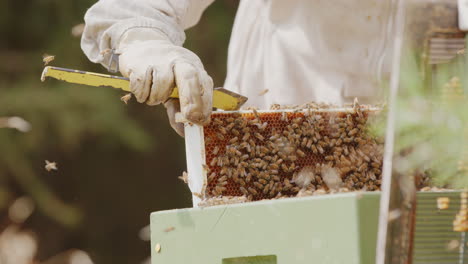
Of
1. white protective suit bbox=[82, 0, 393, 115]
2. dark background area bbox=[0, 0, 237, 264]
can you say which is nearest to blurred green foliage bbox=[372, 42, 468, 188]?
white protective suit bbox=[82, 0, 393, 115]

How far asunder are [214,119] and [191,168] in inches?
4.6

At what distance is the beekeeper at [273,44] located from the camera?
1.92 m

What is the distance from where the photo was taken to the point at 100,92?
4.91 m

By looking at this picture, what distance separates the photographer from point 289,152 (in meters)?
1.75

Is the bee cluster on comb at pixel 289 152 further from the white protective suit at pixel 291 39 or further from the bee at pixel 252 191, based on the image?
the white protective suit at pixel 291 39

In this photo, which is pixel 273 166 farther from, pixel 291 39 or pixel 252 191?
pixel 291 39

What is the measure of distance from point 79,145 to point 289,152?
3.71 m

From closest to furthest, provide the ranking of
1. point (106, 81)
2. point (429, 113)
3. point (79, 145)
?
1. point (429, 113)
2. point (106, 81)
3. point (79, 145)

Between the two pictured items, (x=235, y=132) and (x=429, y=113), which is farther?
(x=235, y=132)

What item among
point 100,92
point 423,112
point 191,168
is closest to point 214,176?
point 191,168

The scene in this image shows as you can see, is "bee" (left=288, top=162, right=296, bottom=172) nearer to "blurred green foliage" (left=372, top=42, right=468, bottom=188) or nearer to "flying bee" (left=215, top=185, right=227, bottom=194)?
"flying bee" (left=215, top=185, right=227, bottom=194)

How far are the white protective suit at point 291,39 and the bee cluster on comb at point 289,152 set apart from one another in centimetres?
35

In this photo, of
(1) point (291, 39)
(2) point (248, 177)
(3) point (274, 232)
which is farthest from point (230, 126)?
(1) point (291, 39)

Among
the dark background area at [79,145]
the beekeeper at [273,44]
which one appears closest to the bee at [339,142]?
the beekeeper at [273,44]
